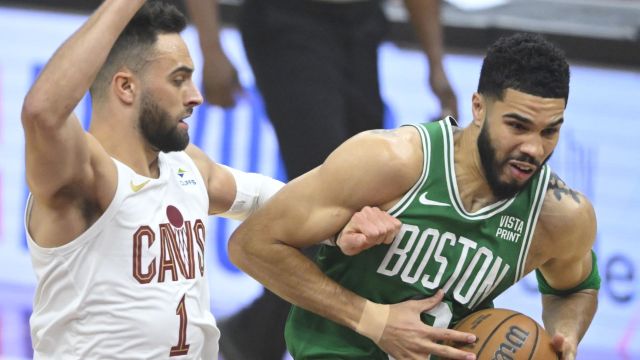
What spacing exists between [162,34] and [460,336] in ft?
4.36

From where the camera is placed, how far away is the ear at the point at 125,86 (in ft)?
11.8

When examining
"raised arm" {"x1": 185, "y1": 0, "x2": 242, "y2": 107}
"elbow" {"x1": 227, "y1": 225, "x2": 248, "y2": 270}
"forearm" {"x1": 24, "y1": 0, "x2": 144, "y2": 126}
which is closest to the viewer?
"forearm" {"x1": 24, "y1": 0, "x2": 144, "y2": 126}

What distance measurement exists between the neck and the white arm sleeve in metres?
0.71

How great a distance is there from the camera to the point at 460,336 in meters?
3.55

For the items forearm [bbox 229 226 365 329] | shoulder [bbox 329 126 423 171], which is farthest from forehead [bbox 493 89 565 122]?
forearm [bbox 229 226 365 329]

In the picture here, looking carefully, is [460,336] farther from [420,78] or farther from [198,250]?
[420,78]

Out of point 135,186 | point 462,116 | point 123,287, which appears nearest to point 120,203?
point 135,186

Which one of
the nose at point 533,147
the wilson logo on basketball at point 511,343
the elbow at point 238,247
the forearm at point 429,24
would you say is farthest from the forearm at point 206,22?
the wilson logo on basketball at point 511,343

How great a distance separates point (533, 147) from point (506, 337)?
1.96ft

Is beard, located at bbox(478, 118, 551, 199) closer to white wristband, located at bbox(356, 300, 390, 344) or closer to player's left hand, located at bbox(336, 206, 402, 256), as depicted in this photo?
player's left hand, located at bbox(336, 206, 402, 256)

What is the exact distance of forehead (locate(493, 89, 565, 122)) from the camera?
11.6ft

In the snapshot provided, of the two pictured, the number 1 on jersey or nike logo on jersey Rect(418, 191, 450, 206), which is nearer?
the number 1 on jersey

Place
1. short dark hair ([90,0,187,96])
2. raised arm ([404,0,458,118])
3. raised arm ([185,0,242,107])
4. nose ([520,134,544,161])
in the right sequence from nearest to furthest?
nose ([520,134,544,161]) < short dark hair ([90,0,187,96]) < raised arm ([185,0,242,107]) < raised arm ([404,0,458,118])

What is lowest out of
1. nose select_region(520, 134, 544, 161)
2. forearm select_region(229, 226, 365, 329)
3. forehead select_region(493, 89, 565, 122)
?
forearm select_region(229, 226, 365, 329)
